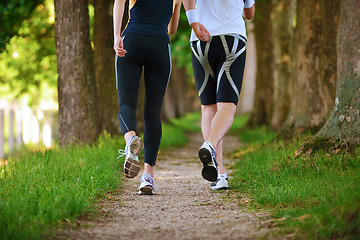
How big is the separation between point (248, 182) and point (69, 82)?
341 cm

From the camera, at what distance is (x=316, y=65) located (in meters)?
8.59

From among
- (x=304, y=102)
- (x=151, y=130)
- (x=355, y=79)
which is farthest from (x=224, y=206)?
(x=304, y=102)

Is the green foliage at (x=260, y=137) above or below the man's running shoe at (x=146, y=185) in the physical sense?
below

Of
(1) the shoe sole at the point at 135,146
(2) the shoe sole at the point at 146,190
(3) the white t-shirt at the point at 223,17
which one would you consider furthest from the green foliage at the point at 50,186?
(3) the white t-shirt at the point at 223,17

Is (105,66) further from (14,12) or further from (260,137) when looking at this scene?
(260,137)

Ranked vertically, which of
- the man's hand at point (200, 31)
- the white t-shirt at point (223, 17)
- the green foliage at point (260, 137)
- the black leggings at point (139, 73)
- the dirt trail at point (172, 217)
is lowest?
the green foliage at point (260, 137)

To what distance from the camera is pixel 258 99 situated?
1504cm

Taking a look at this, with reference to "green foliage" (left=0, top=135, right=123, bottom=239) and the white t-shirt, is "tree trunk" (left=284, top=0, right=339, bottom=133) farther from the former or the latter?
the white t-shirt

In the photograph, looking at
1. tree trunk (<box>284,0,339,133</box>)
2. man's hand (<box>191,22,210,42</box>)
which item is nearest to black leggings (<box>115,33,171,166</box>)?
man's hand (<box>191,22,210,42</box>)

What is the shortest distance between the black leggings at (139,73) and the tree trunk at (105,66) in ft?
16.4

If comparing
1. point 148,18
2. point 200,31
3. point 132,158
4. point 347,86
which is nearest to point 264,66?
point 347,86

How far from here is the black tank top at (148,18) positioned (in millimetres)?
4602

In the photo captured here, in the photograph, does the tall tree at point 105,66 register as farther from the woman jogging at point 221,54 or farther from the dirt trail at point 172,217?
the woman jogging at point 221,54

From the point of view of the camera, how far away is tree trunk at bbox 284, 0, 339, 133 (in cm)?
846
